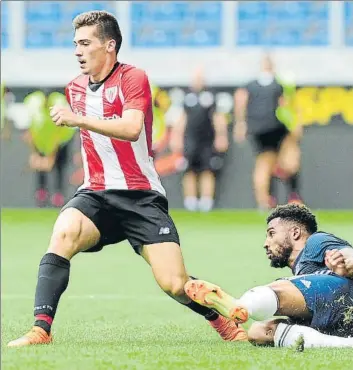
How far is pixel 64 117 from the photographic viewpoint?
22.4ft

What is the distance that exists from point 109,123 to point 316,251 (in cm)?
124

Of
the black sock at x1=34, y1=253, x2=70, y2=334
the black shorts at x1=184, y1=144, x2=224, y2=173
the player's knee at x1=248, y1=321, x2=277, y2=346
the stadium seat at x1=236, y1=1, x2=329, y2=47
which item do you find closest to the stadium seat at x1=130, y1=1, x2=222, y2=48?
the stadium seat at x1=236, y1=1, x2=329, y2=47

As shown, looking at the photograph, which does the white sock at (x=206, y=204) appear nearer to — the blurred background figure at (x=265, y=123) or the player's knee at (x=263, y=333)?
the blurred background figure at (x=265, y=123)

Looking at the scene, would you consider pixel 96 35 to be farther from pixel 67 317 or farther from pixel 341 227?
pixel 341 227

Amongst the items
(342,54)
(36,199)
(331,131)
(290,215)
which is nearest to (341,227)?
(331,131)

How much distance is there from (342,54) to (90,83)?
1824 centimetres

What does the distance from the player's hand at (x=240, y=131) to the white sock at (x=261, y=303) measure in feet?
48.1

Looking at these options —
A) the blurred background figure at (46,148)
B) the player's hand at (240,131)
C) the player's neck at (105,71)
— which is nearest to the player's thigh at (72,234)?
the player's neck at (105,71)

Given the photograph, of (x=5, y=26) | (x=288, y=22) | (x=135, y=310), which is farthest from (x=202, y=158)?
(x=135, y=310)

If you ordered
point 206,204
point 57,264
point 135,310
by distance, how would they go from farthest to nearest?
1. point 206,204
2. point 135,310
3. point 57,264

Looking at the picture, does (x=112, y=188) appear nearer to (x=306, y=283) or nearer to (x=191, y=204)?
(x=306, y=283)

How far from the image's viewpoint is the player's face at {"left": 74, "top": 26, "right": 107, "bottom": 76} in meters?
7.46

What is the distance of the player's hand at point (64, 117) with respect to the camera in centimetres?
683

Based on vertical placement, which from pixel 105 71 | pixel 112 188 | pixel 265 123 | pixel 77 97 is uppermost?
pixel 105 71
